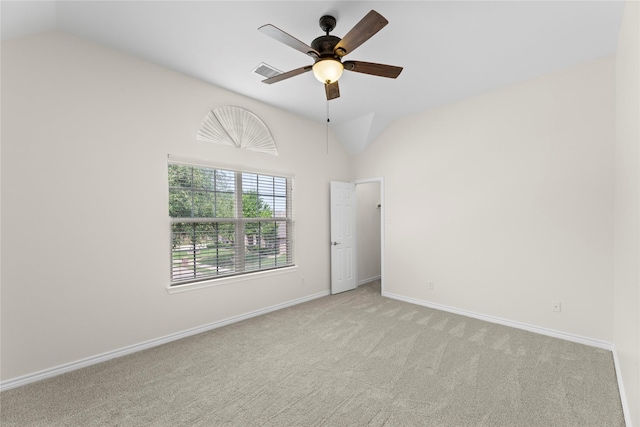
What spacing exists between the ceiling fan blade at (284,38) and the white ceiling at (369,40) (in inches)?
12.2

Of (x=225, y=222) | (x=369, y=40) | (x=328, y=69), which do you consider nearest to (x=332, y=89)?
(x=328, y=69)

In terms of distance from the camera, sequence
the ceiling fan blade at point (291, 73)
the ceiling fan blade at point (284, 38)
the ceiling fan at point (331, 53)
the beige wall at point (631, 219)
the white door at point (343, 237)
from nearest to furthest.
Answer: the beige wall at point (631, 219) → the ceiling fan blade at point (284, 38) → the ceiling fan at point (331, 53) → the ceiling fan blade at point (291, 73) → the white door at point (343, 237)

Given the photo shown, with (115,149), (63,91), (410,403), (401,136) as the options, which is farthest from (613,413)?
(63,91)

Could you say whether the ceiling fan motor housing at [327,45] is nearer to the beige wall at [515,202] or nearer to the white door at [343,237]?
the beige wall at [515,202]

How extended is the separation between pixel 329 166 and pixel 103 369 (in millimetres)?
3895

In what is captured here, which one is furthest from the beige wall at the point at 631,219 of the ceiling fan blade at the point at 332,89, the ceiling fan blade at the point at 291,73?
the ceiling fan blade at the point at 291,73

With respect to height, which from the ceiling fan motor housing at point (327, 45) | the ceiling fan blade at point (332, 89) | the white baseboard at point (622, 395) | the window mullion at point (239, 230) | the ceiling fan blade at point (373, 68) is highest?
the ceiling fan motor housing at point (327, 45)

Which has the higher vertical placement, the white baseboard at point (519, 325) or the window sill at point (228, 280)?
the window sill at point (228, 280)

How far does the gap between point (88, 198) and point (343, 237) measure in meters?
3.62

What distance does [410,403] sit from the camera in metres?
2.05

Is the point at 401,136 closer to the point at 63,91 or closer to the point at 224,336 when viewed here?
the point at 224,336

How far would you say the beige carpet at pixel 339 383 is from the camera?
1918 millimetres

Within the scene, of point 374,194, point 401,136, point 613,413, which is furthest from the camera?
point 374,194

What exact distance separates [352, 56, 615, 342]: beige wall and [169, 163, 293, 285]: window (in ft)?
6.27
